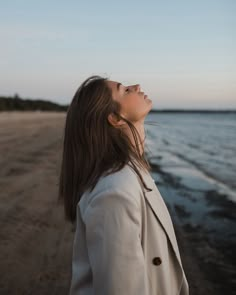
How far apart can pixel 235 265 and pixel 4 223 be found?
3163 mm

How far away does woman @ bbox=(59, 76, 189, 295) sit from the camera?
1.56 metres

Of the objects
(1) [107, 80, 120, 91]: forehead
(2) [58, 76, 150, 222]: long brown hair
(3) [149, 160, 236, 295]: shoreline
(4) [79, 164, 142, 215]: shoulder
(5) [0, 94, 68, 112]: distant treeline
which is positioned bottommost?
(5) [0, 94, 68, 112]: distant treeline

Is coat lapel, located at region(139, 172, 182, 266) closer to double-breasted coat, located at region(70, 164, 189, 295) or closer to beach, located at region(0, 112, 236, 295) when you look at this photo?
double-breasted coat, located at region(70, 164, 189, 295)

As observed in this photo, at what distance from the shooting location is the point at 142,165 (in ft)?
6.30

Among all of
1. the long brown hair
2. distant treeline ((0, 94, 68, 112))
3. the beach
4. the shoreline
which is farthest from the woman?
distant treeline ((0, 94, 68, 112))

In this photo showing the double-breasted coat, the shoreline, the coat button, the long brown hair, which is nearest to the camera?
the double-breasted coat

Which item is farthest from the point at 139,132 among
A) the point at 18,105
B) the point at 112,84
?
the point at 18,105

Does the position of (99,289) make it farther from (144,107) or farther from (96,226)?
(144,107)

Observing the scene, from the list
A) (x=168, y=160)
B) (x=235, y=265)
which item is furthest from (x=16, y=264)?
(x=168, y=160)

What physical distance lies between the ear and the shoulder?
0.22 m

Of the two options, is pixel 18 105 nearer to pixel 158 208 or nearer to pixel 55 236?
pixel 55 236

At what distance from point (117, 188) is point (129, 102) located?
0.51 metres

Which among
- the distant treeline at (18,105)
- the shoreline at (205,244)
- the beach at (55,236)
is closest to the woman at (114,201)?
the beach at (55,236)

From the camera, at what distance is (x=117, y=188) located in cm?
161
